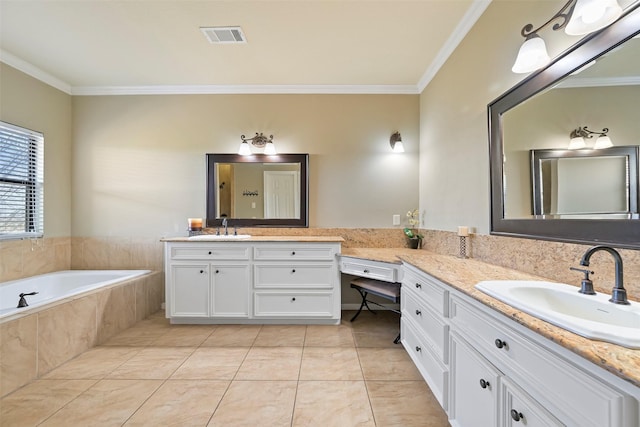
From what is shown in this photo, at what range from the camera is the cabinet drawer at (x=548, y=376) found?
0.65 m

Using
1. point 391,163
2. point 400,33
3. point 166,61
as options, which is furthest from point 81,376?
point 400,33

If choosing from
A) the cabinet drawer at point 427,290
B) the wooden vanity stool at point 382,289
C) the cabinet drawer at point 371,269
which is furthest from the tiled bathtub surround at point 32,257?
the cabinet drawer at point 427,290

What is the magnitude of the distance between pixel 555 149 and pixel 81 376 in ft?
10.8

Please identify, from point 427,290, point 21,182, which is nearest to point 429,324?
point 427,290

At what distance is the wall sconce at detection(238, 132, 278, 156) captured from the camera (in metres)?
3.30

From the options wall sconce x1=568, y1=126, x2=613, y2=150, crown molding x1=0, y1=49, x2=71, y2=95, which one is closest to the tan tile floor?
wall sconce x1=568, y1=126, x2=613, y2=150

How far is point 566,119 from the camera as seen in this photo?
1.33 m

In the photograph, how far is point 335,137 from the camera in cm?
337

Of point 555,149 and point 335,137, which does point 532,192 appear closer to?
point 555,149

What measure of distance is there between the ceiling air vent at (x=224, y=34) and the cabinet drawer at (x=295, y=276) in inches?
82.5

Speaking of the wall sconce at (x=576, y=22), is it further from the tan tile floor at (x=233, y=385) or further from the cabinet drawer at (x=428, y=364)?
the tan tile floor at (x=233, y=385)

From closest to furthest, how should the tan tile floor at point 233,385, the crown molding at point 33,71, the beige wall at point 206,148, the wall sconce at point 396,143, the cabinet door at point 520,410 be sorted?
the cabinet door at point 520,410
the tan tile floor at point 233,385
the crown molding at point 33,71
the wall sconce at point 396,143
the beige wall at point 206,148

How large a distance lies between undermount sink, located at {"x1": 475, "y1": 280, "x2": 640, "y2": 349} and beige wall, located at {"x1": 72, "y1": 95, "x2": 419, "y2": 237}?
214 centimetres

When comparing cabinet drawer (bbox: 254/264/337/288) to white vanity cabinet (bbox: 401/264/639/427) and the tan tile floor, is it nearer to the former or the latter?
the tan tile floor
